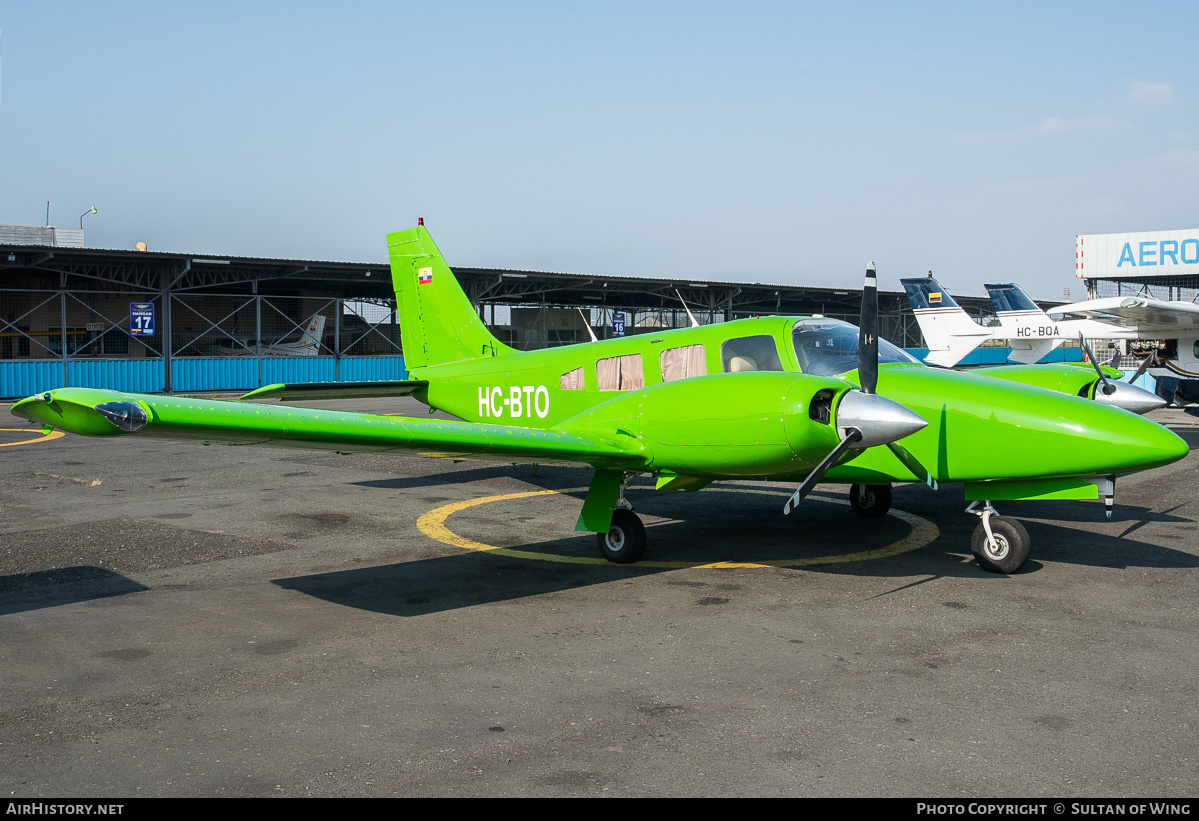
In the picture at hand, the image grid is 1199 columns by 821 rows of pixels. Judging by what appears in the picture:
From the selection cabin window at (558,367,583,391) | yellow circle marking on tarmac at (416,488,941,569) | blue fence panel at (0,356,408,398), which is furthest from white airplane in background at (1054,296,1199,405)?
blue fence panel at (0,356,408,398)

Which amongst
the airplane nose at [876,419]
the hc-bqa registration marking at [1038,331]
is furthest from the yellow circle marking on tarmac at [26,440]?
the hc-bqa registration marking at [1038,331]

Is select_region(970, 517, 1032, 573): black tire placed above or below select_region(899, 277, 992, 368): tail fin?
below

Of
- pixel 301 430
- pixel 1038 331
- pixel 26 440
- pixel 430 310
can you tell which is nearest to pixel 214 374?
pixel 26 440

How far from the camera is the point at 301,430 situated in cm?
650

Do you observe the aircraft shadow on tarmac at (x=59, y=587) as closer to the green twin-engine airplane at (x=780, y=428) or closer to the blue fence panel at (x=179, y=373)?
the green twin-engine airplane at (x=780, y=428)

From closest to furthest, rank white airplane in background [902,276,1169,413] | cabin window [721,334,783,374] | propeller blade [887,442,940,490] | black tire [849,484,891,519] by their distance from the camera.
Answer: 1. propeller blade [887,442,940,490]
2. cabin window [721,334,783,374]
3. black tire [849,484,891,519]
4. white airplane in background [902,276,1169,413]

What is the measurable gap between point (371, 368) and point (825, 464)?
33.9 meters

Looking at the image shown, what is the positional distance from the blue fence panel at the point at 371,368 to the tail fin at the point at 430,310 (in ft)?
80.8

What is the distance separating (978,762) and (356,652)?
3.98 m

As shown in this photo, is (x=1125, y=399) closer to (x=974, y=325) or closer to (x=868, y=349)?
(x=868, y=349)

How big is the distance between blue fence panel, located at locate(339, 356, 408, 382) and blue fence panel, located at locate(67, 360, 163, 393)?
728 centimetres

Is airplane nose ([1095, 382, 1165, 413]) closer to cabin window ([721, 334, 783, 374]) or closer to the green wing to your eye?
cabin window ([721, 334, 783, 374])

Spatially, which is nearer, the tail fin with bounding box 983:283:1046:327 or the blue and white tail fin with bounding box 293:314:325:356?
the tail fin with bounding box 983:283:1046:327

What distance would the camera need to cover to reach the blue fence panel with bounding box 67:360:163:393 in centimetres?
3206
